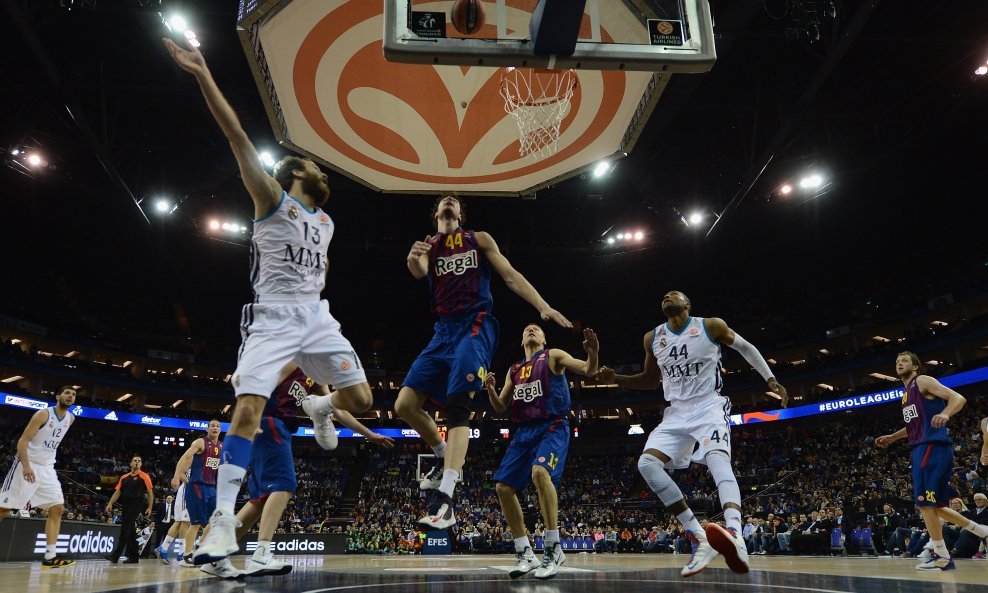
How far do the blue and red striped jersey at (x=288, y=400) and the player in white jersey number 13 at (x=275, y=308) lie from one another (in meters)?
1.42

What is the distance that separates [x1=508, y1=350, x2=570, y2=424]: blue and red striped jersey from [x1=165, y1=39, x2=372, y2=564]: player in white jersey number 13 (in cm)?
250

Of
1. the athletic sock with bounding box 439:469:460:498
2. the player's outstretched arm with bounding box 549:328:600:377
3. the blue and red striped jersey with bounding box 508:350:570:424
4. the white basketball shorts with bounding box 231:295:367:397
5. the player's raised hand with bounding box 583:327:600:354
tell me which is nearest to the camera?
the white basketball shorts with bounding box 231:295:367:397

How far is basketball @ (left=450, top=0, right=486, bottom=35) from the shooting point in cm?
695

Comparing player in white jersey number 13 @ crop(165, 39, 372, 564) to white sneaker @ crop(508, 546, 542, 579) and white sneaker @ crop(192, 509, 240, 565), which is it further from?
white sneaker @ crop(508, 546, 542, 579)

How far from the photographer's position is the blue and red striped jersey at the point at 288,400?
6.00 metres

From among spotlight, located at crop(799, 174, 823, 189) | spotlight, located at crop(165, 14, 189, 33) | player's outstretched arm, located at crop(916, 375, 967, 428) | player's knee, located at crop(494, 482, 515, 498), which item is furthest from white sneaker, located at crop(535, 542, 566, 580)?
spotlight, located at crop(799, 174, 823, 189)

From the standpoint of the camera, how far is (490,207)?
30719 mm

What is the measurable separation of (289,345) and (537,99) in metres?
7.83

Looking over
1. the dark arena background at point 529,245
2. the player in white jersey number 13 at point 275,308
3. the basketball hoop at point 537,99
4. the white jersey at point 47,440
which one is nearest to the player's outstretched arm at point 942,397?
the dark arena background at point 529,245

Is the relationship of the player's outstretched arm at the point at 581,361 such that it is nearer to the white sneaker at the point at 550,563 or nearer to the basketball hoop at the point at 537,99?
the white sneaker at the point at 550,563

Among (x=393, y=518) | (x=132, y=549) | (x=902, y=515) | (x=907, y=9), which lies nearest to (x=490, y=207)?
(x=393, y=518)

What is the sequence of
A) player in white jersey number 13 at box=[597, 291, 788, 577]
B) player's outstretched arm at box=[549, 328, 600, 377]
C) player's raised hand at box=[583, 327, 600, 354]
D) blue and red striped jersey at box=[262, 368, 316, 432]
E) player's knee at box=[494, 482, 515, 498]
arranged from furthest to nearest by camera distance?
player's knee at box=[494, 482, 515, 498] < blue and red striped jersey at box=[262, 368, 316, 432] < player in white jersey number 13 at box=[597, 291, 788, 577] < player's outstretched arm at box=[549, 328, 600, 377] < player's raised hand at box=[583, 327, 600, 354]

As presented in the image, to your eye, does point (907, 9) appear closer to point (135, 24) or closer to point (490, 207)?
point (490, 207)

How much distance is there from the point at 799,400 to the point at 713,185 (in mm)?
14363
